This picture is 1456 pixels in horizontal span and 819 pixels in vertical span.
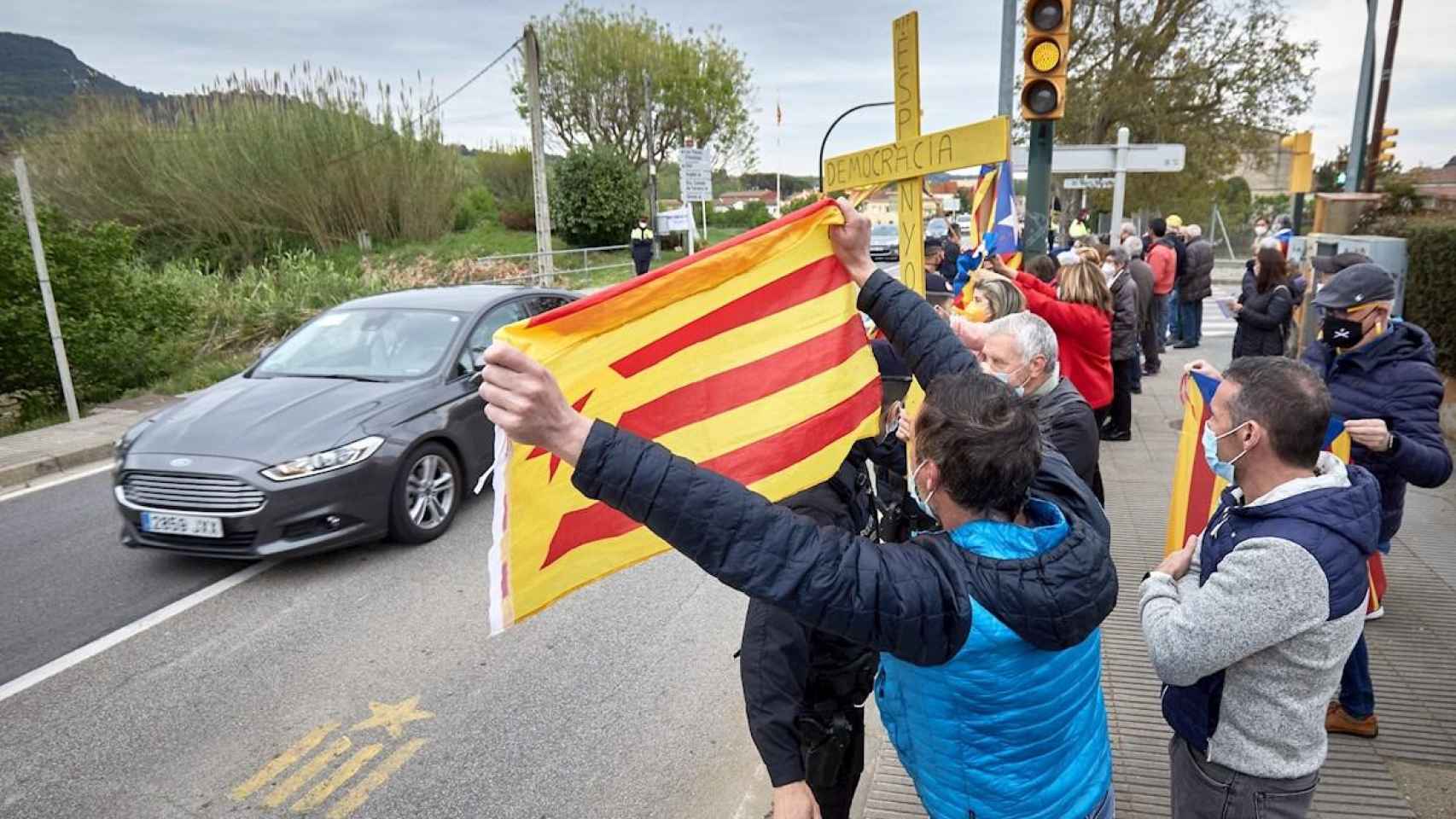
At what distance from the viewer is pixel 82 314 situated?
10445 millimetres

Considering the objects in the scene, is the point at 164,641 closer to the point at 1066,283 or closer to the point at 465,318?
the point at 465,318

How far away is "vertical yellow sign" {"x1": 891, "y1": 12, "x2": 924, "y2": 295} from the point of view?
322 cm

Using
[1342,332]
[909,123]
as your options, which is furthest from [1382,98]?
[909,123]

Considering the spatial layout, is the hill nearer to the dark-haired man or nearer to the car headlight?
the car headlight

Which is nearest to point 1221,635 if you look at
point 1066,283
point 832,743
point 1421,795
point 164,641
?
point 832,743

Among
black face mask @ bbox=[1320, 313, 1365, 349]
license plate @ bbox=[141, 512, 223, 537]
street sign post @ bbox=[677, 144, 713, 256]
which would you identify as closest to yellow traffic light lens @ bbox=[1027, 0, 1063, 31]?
black face mask @ bbox=[1320, 313, 1365, 349]

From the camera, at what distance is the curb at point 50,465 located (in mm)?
8016

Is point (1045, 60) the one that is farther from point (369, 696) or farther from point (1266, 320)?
point (369, 696)

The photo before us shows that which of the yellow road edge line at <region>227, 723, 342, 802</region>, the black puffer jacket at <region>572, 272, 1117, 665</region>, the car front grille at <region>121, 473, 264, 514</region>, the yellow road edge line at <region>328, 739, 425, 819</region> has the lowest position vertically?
the yellow road edge line at <region>328, 739, 425, 819</region>

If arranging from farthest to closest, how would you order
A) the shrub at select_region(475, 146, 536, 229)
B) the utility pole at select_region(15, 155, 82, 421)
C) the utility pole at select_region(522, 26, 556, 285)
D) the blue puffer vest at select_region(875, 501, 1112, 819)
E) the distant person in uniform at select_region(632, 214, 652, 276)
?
the shrub at select_region(475, 146, 536, 229), the distant person in uniform at select_region(632, 214, 652, 276), the utility pole at select_region(522, 26, 556, 285), the utility pole at select_region(15, 155, 82, 421), the blue puffer vest at select_region(875, 501, 1112, 819)

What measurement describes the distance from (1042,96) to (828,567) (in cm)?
543

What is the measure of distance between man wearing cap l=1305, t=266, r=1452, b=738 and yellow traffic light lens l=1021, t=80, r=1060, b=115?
2808mm

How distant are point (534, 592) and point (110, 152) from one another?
98.9 feet

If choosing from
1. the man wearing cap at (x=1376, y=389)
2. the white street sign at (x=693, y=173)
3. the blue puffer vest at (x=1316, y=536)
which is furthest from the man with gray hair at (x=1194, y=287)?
the white street sign at (x=693, y=173)
